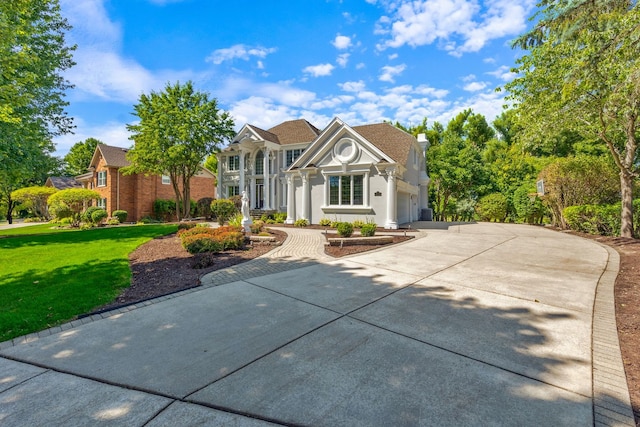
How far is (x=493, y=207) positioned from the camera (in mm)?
24828

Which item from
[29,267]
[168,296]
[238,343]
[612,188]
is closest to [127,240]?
[29,267]

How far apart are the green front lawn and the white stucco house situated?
10.8 meters

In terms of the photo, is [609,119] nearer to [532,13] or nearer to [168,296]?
[532,13]

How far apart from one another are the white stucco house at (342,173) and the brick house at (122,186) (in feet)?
34.2

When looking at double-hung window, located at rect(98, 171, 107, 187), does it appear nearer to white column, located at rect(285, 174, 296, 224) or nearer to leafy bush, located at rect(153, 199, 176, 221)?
leafy bush, located at rect(153, 199, 176, 221)

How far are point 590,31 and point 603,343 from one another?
36.1ft

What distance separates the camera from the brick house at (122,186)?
90.8ft

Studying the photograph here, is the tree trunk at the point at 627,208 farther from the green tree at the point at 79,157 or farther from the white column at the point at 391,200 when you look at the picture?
the green tree at the point at 79,157

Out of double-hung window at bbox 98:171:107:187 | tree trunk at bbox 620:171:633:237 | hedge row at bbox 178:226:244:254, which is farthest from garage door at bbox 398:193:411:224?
double-hung window at bbox 98:171:107:187

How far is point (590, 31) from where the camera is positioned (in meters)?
9.45

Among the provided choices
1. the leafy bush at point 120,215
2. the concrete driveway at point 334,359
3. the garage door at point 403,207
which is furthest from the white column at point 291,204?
the leafy bush at point 120,215

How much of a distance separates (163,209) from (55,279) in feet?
78.7

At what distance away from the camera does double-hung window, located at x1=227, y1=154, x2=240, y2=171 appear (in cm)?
2806

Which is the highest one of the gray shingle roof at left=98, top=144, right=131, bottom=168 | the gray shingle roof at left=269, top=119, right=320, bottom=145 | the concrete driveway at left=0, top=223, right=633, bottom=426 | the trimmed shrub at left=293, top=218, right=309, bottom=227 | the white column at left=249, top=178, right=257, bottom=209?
the gray shingle roof at left=269, top=119, right=320, bottom=145
